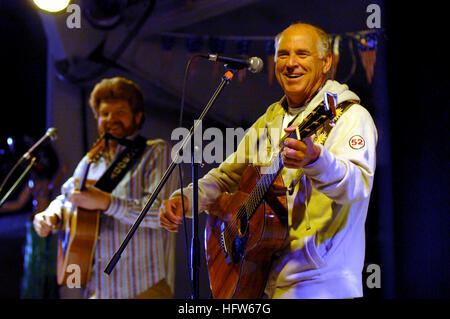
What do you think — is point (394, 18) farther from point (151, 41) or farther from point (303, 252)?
point (151, 41)

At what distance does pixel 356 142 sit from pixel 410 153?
1097 millimetres

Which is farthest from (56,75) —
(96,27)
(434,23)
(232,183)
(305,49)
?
(434,23)

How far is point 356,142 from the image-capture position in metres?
2.08

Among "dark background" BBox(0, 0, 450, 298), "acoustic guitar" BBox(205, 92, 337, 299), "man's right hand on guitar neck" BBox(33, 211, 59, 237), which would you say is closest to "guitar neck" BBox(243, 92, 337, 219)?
"acoustic guitar" BBox(205, 92, 337, 299)

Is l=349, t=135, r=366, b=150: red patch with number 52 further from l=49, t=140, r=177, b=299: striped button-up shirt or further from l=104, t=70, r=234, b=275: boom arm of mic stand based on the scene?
l=49, t=140, r=177, b=299: striped button-up shirt

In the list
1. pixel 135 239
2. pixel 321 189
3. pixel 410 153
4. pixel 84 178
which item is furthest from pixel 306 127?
pixel 84 178

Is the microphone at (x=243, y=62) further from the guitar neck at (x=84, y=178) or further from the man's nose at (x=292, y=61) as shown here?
the guitar neck at (x=84, y=178)

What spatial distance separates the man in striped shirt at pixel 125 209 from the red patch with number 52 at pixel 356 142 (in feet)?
5.24

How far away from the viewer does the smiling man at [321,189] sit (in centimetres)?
192

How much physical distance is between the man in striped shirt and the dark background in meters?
1.45

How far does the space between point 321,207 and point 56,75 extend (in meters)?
3.52

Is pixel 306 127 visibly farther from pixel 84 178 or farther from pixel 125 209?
pixel 84 178

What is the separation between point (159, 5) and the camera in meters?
4.44

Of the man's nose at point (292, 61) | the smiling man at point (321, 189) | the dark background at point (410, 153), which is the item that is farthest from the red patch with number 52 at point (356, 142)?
the dark background at point (410, 153)
